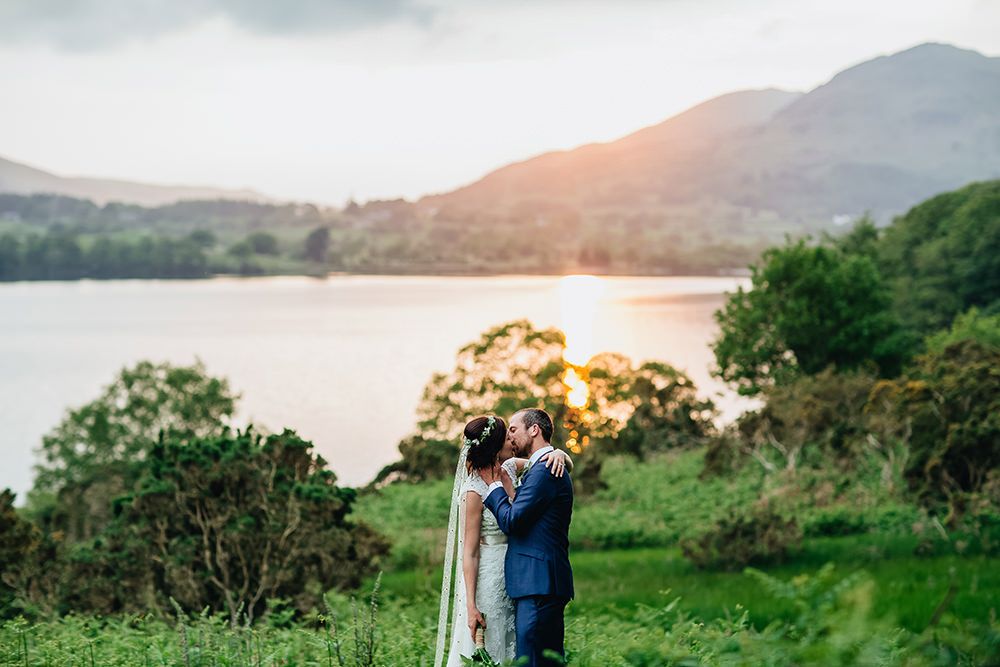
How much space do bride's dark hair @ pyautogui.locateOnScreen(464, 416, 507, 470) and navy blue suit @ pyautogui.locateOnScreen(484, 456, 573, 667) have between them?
239mm

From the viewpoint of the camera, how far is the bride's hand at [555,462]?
6074 mm

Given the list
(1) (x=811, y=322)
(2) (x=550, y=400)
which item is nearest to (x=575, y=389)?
(2) (x=550, y=400)

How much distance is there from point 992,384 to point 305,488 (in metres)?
12.7

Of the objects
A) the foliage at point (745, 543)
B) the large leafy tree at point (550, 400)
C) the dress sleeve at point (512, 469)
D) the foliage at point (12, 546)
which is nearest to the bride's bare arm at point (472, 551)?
the dress sleeve at point (512, 469)

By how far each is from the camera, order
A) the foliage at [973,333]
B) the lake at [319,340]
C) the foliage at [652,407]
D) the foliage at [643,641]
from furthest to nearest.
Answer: the lake at [319,340]
the foliage at [652,407]
the foliage at [973,333]
the foliage at [643,641]

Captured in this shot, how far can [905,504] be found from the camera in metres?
21.5

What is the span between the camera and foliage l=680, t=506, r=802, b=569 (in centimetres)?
1817

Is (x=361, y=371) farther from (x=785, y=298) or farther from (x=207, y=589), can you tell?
(x=207, y=589)

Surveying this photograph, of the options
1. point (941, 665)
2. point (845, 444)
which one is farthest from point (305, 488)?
point (845, 444)

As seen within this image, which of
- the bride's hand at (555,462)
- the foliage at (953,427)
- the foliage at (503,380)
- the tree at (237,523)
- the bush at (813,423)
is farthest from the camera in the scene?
the foliage at (503,380)

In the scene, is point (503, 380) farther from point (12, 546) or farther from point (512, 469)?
point (512, 469)

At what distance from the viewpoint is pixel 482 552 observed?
6402 mm

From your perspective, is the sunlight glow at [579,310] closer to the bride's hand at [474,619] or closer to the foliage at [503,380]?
the foliage at [503,380]

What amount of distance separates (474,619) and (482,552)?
404 millimetres
